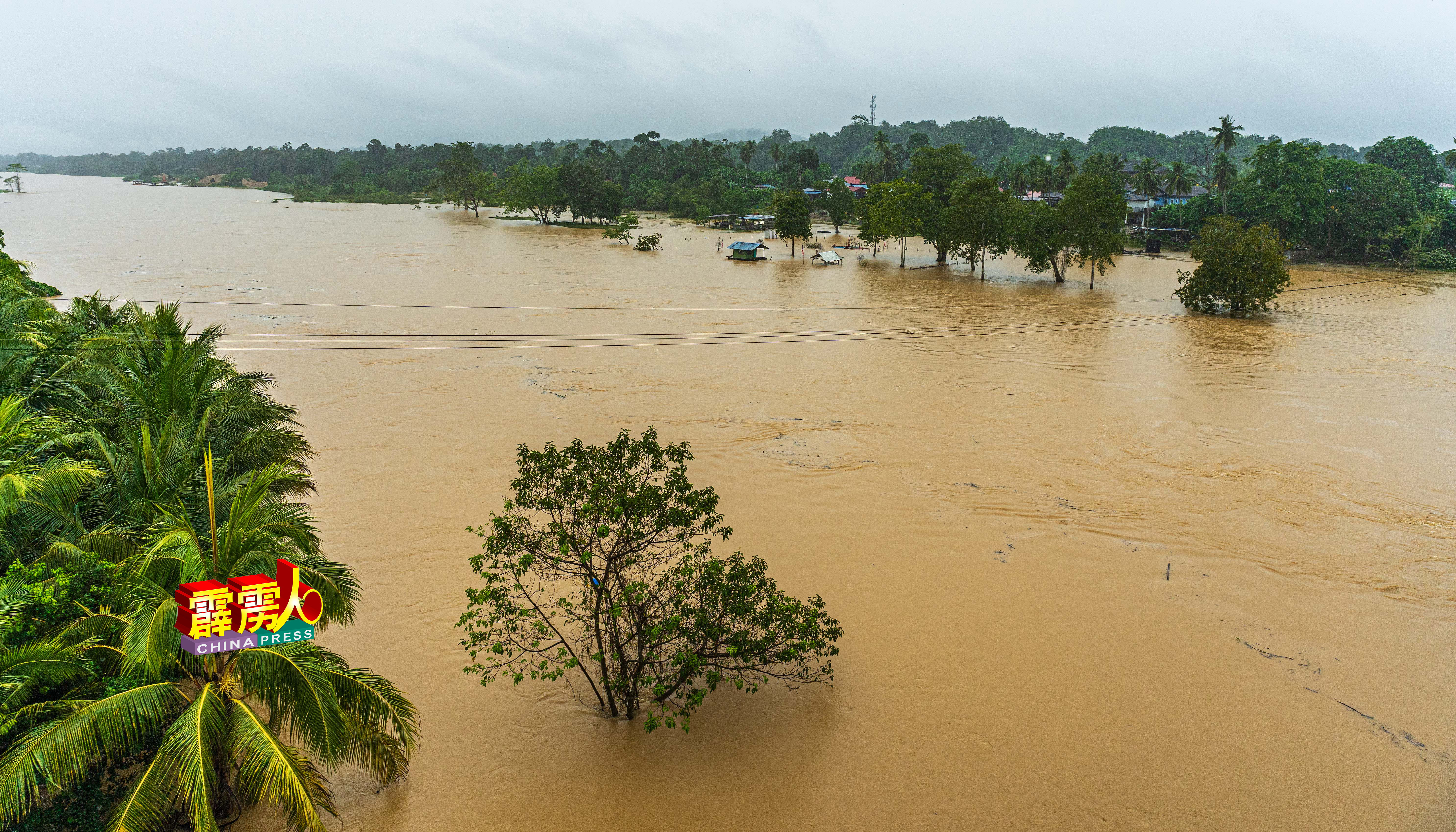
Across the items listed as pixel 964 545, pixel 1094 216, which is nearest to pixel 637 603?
pixel 964 545

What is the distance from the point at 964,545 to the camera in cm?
1275

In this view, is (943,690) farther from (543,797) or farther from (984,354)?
(984,354)

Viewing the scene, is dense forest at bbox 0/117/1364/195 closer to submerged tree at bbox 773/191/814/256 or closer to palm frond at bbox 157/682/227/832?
submerged tree at bbox 773/191/814/256

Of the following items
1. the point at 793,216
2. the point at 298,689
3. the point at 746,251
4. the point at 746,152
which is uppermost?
the point at 746,152

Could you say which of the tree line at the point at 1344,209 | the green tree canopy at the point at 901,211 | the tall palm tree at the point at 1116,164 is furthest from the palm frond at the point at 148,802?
the tall palm tree at the point at 1116,164

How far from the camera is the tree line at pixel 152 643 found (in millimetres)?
5082

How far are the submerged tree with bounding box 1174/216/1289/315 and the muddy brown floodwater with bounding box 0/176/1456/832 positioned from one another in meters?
1.68

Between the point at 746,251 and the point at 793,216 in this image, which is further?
the point at 793,216

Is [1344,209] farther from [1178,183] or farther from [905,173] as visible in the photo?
[905,173]

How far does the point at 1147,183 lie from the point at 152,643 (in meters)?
70.0

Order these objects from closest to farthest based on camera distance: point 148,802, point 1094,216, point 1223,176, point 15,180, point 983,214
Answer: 1. point 148,802
2. point 1094,216
3. point 983,214
4. point 1223,176
5. point 15,180

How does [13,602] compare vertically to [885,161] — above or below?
below

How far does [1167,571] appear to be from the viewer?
12016mm

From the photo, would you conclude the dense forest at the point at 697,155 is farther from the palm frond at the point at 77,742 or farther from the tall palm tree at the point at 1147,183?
the palm frond at the point at 77,742
